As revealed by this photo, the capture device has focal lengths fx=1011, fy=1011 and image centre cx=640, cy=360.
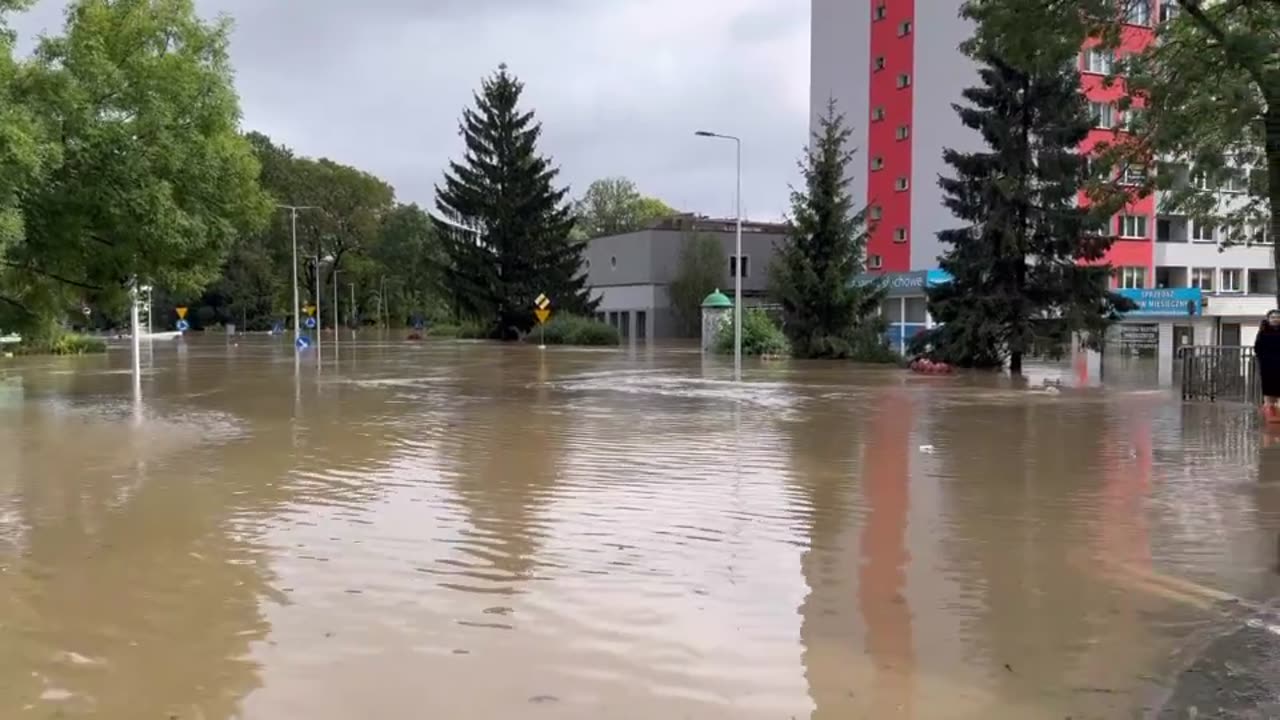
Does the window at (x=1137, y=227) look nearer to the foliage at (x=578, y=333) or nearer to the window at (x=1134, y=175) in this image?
the foliage at (x=578, y=333)

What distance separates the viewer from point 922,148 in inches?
2041

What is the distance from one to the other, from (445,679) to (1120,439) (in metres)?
12.0

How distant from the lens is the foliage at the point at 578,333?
57.3 meters

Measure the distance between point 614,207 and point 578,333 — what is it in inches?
2094

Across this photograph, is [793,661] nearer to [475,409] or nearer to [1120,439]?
[1120,439]

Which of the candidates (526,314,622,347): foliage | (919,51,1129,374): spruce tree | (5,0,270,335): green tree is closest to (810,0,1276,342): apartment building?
(526,314,622,347): foliage

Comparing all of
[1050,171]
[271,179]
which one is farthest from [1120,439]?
[271,179]

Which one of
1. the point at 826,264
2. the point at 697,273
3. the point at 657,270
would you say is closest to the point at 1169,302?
the point at 826,264

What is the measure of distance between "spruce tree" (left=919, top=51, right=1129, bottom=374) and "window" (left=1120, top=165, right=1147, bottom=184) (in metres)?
16.1

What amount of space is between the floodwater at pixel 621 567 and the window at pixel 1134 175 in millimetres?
3329

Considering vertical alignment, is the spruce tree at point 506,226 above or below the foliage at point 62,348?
above

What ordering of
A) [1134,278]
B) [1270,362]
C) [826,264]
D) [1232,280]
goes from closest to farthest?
1. [1270,362]
2. [826,264]
3. [1134,278]
4. [1232,280]

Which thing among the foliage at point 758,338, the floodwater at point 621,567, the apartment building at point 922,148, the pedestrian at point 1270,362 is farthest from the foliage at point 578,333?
the pedestrian at point 1270,362

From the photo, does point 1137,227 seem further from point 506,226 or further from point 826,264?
point 506,226
